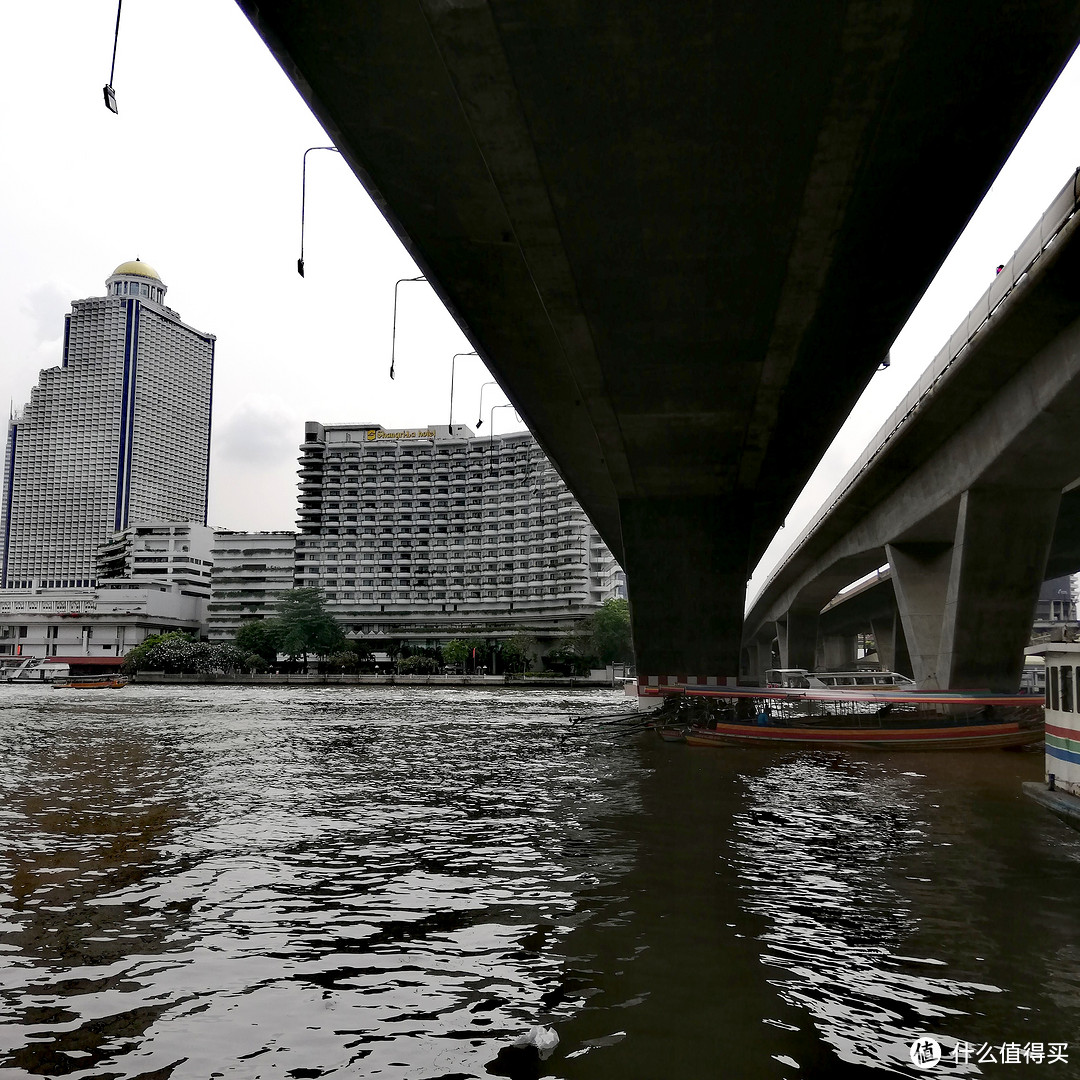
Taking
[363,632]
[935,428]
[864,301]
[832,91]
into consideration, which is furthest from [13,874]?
[363,632]

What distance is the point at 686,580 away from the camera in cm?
3622

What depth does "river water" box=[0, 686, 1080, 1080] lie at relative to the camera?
20.6 ft

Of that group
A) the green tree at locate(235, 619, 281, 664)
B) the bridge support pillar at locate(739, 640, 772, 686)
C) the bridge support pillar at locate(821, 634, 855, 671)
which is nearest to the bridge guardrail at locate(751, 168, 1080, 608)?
the bridge support pillar at locate(821, 634, 855, 671)

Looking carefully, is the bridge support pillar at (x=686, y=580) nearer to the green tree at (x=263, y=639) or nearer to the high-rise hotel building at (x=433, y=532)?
the green tree at (x=263, y=639)

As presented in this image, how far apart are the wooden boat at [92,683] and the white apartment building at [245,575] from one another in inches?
2381

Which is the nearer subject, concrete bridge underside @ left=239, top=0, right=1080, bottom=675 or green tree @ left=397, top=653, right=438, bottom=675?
concrete bridge underside @ left=239, top=0, right=1080, bottom=675

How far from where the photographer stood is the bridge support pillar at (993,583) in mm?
28000

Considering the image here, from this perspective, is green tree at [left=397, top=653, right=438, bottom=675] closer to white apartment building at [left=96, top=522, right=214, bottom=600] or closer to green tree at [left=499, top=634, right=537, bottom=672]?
green tree at [left=499, top=634, right=537, bottom=672]

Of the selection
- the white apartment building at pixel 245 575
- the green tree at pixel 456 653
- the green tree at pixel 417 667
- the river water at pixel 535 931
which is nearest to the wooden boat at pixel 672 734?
the river water at pixel 535 931

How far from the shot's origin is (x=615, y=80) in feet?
35.3

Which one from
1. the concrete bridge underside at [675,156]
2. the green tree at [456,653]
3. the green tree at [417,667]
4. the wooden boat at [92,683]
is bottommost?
the wooden boat at [92,683]

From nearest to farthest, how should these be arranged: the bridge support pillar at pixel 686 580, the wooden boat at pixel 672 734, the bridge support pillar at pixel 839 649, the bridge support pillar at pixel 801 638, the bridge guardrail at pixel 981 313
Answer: the bridge guardrail at pixel 981 313 < the wooden boat at pixel 672 734 < the bridge support pillar at pixel 686 580 < the bridge support pillar at pixel 801 638 < the bridge support pillar at pixel 839 649

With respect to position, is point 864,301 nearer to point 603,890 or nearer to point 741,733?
point 603,890

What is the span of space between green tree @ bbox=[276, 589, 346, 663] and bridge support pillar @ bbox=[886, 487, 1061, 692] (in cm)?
11147
